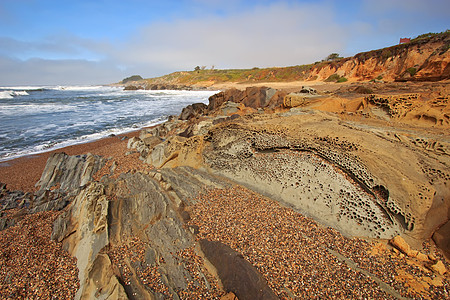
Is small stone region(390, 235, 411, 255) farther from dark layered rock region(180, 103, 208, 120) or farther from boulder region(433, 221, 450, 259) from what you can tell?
dark layered rock region(180, 103, 208, 120)

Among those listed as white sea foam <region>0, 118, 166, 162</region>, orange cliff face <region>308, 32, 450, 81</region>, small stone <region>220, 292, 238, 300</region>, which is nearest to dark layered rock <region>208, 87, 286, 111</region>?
white sea foam <region>0, 118, 166, 162</region>

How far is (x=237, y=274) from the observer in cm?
334

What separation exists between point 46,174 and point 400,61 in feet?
107

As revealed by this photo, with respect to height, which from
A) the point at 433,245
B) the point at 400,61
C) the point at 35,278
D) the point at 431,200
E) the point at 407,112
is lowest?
the point at 433,245

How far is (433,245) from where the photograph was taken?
385cm

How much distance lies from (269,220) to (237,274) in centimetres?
149

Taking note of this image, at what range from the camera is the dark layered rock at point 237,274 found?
3.08 m

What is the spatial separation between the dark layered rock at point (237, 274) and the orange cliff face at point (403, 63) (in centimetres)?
1768

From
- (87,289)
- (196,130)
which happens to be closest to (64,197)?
(87,289)

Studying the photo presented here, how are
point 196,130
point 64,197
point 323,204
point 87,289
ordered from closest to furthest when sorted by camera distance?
point 87,289 → point 323,204 → point 64,197 → point 196,130

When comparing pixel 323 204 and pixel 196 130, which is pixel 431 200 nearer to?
pixel 323 204

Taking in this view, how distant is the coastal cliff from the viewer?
3.32m

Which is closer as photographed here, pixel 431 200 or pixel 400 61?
pixel 431 200

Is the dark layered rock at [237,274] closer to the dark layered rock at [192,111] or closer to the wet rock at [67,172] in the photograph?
the wet rock at [67,172]
